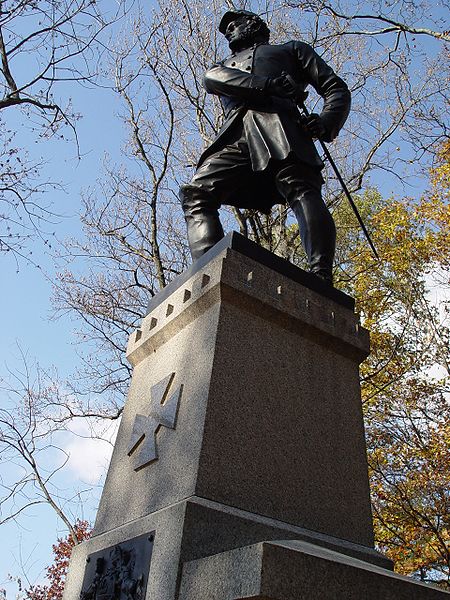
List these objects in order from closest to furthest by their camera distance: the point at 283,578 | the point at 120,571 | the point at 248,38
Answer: the point at 283,578 → the point at 120,571 → the point at 248,38

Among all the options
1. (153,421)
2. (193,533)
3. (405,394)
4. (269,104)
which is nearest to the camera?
(193,533)

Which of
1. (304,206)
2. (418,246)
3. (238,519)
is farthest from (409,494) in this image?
(238,519)

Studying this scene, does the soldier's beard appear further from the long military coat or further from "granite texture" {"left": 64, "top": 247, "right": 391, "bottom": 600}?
"granite texture" {"left": 64, "top": 247, "right": 391, "bottom": 600}

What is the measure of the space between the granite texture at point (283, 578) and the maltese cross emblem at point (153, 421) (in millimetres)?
948

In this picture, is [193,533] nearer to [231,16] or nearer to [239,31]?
[239,31]

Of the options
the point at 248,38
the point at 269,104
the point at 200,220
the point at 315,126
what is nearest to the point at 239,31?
the point at 248,38

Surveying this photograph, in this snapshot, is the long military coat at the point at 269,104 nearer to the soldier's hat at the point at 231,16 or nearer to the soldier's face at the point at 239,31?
the soldier's face at the point at 239,31

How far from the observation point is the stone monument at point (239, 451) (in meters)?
2.30

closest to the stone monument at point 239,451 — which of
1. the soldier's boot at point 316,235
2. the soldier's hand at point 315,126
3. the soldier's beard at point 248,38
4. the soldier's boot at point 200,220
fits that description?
the soldier's boot at point 316,235

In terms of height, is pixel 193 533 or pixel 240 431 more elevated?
pixel 240 431

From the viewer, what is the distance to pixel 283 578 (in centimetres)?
190

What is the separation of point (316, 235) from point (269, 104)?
113 cm

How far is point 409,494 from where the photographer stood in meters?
12.6

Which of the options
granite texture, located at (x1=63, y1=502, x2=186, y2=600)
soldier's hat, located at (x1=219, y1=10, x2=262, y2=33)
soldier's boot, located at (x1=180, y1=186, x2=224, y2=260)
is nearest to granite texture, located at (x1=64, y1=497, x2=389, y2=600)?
granite texture, located at (x1=63, y1=502, x2=186, y2=600)
